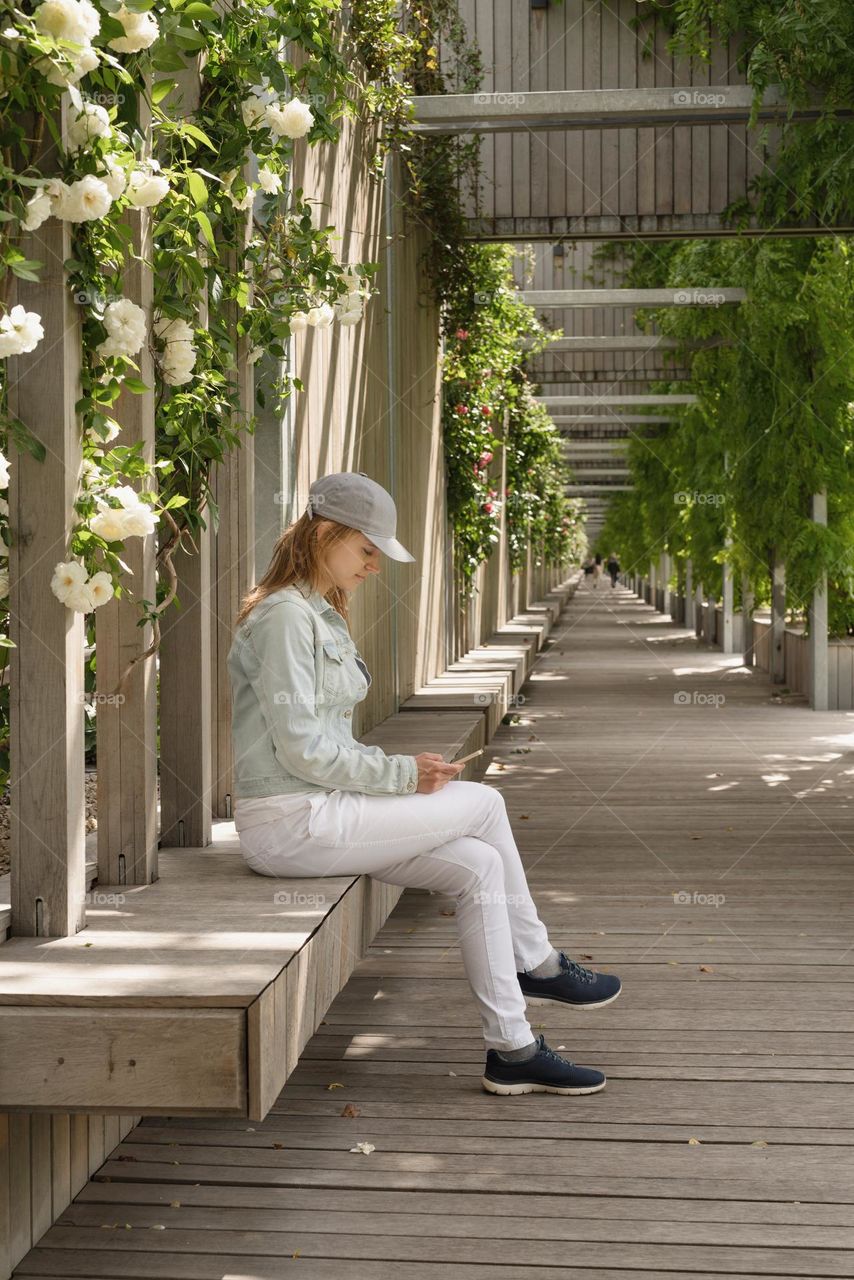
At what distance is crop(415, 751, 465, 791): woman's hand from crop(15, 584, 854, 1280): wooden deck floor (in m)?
0.73

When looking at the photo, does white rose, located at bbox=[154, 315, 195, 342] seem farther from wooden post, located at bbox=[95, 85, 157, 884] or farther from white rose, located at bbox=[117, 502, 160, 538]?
white rose, located at bbox=[117, 502, 160, 538]

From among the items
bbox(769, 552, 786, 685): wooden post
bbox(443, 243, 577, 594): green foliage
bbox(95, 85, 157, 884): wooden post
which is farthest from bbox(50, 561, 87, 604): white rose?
bbox(769, 552, 786, 685): wooden post

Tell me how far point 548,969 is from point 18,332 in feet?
7.37

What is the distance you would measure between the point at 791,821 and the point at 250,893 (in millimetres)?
4438

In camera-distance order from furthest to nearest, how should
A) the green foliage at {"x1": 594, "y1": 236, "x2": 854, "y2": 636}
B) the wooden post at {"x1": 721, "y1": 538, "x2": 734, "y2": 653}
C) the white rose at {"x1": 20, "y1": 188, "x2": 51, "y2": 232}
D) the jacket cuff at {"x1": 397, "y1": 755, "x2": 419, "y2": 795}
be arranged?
1. the wooden post at {"x1": 721, "y1": 538, "x2": 734, "y2": 653}
2. the green foliage at {"x1": 594, "y1": 236, "x2": 854, "y2": 636}
3. the jacket cuff at {"x1": 397, "y1": 755, "x2": 419, "y2": 795}
4. the white rose at {"x1": 20, "y1": 188, "x2": 51, "y2": 232}

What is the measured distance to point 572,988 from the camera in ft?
13.1

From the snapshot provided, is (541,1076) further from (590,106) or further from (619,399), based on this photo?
(619,399)

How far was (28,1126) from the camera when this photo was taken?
9.09 ft

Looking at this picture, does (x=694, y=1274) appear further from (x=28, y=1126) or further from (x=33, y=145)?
(x=33, y=145)

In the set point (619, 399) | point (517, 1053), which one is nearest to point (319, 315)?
point (517, 1053)

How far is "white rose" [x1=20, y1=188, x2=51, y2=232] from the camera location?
2.57 m

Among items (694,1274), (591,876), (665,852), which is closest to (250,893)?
(694,1274)

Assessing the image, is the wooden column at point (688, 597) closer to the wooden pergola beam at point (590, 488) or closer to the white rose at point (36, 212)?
the wooden pergola beam at point (590, 488)

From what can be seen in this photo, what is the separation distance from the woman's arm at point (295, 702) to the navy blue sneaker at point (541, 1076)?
73cm
